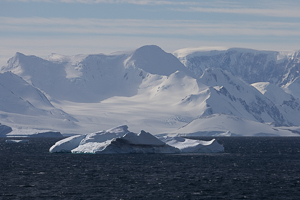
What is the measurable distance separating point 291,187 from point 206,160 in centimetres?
4553

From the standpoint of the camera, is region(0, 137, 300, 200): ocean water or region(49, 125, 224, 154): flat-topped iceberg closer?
region(0, 137, 300, 200): ocean water

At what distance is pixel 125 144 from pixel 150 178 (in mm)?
47234

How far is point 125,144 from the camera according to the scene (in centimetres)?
13912

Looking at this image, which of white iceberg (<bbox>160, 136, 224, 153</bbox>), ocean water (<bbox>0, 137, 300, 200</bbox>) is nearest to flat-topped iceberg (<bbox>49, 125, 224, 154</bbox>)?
white iceberg (<bbox>160, 136, 224, 153</bbox>)

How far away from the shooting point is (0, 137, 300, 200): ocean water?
7581 cm

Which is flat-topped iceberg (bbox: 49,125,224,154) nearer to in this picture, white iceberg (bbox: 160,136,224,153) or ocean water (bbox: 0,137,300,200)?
white iceberg (bbox: 160,136,224,153)

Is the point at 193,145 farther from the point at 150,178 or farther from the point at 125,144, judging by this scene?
the point at 150,178

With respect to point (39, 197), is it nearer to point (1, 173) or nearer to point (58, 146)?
point (1, 173)

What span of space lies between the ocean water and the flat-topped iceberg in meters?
9.70

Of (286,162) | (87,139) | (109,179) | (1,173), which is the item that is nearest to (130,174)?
(109,179)

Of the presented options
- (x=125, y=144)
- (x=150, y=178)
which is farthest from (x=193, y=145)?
(x=150, y=178)

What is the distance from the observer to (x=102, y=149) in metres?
140

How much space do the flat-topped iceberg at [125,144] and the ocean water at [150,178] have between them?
9.70 metres

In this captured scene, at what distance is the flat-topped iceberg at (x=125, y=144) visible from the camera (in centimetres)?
13850
